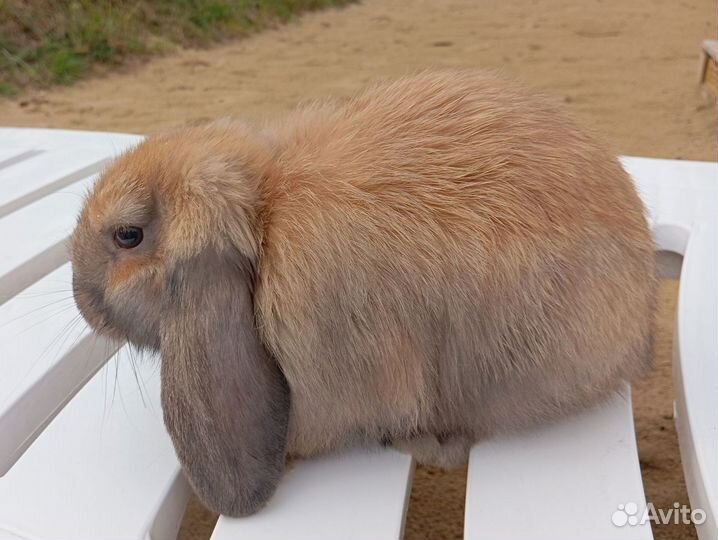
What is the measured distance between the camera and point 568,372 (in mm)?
1240

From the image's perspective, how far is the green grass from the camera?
201 inches

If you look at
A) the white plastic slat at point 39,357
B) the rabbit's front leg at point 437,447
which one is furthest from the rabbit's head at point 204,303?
the white plastic slat at point 39,357

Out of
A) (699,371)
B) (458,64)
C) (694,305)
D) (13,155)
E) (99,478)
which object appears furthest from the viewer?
(458,64)

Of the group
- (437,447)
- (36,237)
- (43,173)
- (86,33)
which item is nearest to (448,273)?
(437,447)

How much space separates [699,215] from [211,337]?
1280 millimetres

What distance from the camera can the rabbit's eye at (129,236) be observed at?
122 centimetres

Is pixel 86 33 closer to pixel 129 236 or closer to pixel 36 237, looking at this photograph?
pixel 36 237

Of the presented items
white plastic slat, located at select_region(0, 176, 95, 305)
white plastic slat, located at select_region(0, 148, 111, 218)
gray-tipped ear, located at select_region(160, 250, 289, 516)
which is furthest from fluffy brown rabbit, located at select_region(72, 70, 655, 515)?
white plastic slat, located at select_region(0, 148, 111, 218)

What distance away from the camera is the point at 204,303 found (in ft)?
3.79

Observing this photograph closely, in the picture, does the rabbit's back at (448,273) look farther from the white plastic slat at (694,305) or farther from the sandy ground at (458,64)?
the sandy ground at (458,64)

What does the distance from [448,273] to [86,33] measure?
4.84 metres

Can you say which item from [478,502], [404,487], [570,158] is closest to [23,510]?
[404,487]

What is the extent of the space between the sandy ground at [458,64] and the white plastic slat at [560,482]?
1.39 metres

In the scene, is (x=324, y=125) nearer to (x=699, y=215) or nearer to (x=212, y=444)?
(x=212, y=444)
